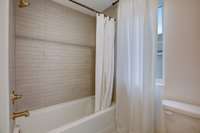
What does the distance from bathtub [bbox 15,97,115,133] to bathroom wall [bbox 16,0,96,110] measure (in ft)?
0.41

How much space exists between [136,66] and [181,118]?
0.83 meters

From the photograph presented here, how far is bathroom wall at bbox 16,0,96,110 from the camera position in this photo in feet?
5.63

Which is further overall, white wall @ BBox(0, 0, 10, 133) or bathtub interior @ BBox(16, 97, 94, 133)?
bathtub interior @ BBox(16, 97, 94, 133)

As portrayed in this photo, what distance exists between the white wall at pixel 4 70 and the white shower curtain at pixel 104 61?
4.51ft

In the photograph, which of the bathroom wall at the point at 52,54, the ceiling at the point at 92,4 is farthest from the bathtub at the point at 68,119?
the ceiling at the point at 92,4

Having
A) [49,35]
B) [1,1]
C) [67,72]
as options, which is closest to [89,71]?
[67,72]

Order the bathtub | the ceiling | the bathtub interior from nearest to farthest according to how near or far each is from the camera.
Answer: the bathtub < the bathtub interior < the ceiling

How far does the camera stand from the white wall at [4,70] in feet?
2.23

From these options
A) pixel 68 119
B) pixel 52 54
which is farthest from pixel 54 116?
pixel 52 54

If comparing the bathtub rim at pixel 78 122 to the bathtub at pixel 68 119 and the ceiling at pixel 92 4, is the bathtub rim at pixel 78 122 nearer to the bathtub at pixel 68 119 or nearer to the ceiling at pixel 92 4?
the bathtub at pixel 68 119

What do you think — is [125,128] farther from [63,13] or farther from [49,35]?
[63,13]

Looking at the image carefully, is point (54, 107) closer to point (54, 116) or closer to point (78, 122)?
point (54, 116)

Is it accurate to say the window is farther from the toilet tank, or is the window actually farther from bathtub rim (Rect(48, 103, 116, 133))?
bathtub rim (Rect(48, 103, 116, 133))

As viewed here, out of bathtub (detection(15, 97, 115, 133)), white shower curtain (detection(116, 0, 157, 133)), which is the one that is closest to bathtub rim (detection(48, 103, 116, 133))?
bathtub (detection(15, 97, 115, 133))
